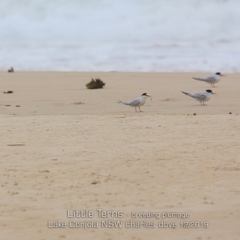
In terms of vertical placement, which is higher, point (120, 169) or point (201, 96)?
point (201, 96)

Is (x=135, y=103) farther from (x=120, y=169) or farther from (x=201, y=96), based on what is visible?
(x=120, y=169)

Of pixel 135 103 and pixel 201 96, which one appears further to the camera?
pixel 201 96

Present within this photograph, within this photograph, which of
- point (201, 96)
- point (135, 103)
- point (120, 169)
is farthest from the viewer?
point (201, 96)

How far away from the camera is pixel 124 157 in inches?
238
